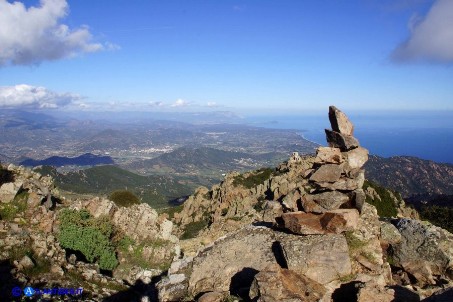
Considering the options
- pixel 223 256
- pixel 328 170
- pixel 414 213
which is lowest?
pixel 414 213

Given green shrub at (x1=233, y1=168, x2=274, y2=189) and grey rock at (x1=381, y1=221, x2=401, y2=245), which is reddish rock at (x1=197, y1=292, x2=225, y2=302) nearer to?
grey rock at (x1=381, y1=221, x2=401, y2=245)

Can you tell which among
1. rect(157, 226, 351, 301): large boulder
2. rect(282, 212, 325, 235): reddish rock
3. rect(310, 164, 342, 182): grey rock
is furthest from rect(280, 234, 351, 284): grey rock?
rect(310, 164, 342, 182): grey rock

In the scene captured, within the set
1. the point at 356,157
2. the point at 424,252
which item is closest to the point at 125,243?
the point at 356,157

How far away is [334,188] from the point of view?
56.2 feet

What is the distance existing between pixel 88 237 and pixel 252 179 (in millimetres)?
66351

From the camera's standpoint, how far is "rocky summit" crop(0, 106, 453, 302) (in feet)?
44.4

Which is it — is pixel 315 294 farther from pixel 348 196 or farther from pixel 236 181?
pixel 236 181

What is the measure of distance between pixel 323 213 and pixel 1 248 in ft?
53.7

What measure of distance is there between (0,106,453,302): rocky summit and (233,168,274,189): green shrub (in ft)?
191

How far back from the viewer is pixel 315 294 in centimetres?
1269

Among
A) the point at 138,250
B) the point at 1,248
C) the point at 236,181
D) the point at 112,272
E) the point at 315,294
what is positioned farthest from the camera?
the point at 236,181

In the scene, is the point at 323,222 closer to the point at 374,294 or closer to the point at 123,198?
the point at 374,294

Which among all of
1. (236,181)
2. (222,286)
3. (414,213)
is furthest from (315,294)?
(236,181)

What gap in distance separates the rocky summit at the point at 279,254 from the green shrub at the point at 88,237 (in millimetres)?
67
